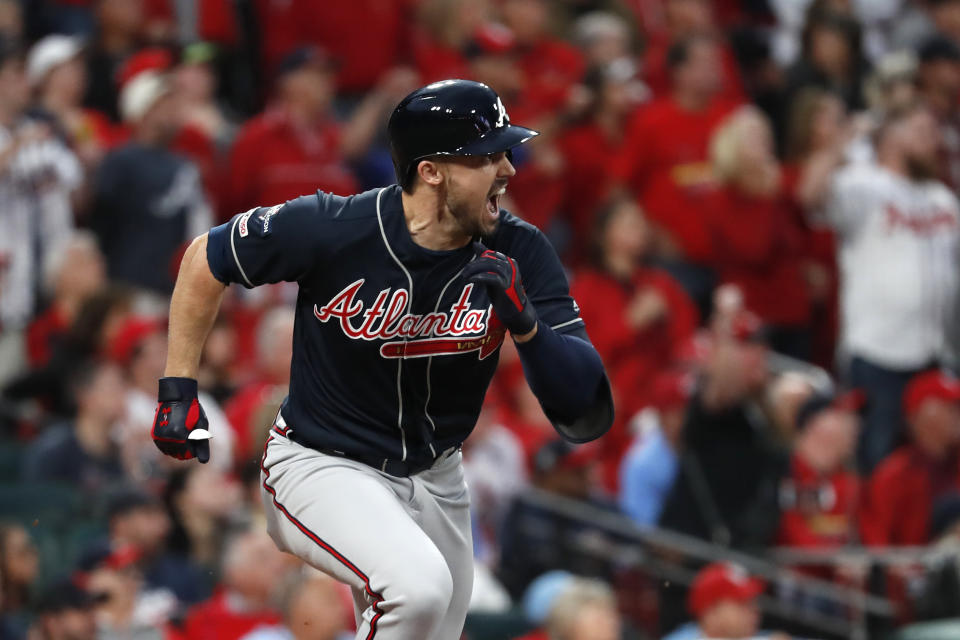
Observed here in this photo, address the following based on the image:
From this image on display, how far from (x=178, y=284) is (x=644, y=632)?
4129mm

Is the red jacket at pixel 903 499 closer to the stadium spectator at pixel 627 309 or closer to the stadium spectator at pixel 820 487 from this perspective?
the stadium spectator at pixel 820 487

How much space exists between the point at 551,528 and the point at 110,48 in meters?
4.07

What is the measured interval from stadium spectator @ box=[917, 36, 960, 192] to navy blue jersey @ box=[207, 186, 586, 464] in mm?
7327

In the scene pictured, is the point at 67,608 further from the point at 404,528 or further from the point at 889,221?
the point at 889,221

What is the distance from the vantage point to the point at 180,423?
Answer: 166 inches

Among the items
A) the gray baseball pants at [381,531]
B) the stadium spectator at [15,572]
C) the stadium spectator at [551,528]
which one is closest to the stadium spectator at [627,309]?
the stadium spectator at [551,528]

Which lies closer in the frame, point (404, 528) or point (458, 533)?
point (404, 528)

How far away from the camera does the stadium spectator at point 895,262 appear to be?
9383 millimetres

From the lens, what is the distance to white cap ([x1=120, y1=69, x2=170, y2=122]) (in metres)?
8.77

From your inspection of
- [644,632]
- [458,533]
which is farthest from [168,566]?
[458,533]

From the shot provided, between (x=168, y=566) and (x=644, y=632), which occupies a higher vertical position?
(x=168, y=566)

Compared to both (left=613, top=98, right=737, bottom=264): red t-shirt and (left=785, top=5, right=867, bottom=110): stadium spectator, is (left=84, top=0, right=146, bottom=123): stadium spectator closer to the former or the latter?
(left=613, top=98, right=737, bottom=264): red t-shirt

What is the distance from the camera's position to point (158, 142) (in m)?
8.83

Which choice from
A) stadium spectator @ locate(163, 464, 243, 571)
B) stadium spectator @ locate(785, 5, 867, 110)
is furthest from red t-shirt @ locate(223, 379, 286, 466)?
stadium spectator @ locate(785, 5, 867, 110)
